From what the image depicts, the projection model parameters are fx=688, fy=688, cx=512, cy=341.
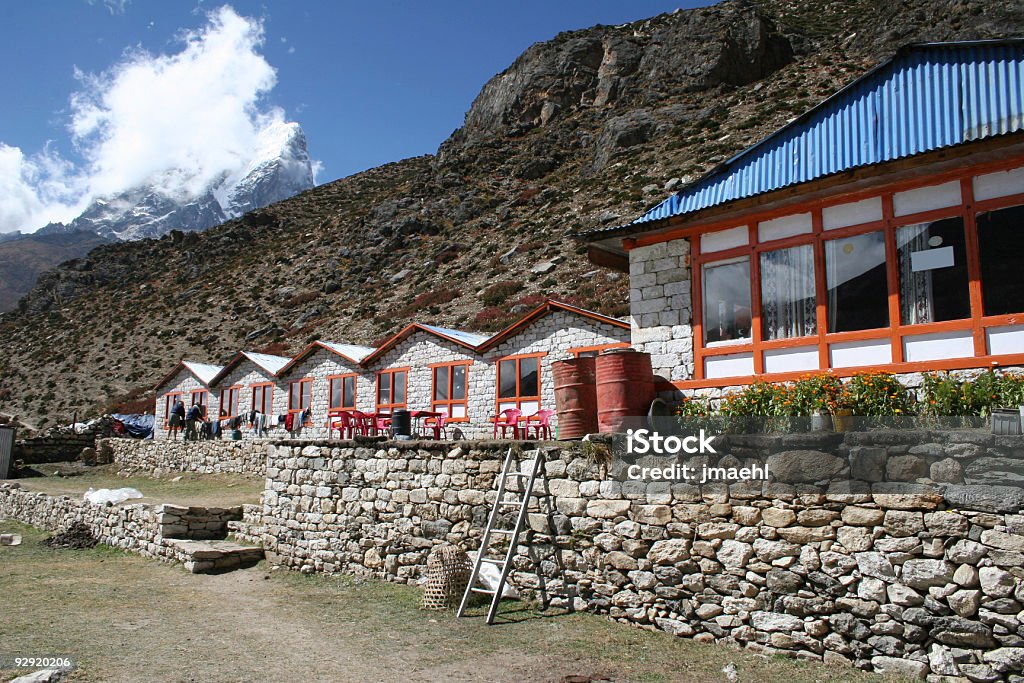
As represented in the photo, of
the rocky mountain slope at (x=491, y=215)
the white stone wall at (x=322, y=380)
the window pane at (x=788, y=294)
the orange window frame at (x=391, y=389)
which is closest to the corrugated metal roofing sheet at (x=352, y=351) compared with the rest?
the white stone wall at (x=322, y=380)

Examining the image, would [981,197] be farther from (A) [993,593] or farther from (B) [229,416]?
(B) [229,416]

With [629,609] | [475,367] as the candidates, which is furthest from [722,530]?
[475,367]

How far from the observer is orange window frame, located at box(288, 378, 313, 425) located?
25688 millimetres

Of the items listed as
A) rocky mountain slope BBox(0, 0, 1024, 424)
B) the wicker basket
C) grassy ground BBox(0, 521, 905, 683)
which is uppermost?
rocky mountain slope BBox(0, 0, 1024, 424)

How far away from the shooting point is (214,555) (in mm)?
12320

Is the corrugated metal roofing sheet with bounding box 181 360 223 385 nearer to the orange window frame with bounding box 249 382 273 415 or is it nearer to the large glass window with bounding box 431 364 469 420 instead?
the orange window frame with bounding box 249 382 273 415

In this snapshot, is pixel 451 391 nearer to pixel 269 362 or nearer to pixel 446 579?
pixel 269 362

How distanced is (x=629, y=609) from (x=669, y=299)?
410 cm

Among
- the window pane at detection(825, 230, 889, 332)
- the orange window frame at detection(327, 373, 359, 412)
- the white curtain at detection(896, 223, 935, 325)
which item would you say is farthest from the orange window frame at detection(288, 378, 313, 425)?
the white curtain at detection(896, 223, 935, 325)

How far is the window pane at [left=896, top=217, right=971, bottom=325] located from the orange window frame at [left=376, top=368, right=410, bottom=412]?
1664cm

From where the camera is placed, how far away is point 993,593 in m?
5.68

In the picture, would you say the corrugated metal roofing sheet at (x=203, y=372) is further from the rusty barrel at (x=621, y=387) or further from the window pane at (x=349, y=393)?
the rusty barrel at (x=621, y=387)

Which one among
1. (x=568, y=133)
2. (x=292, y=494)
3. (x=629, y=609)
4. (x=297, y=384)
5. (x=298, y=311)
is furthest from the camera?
(x=568, y=133)

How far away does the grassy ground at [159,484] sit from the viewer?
1702 cm
